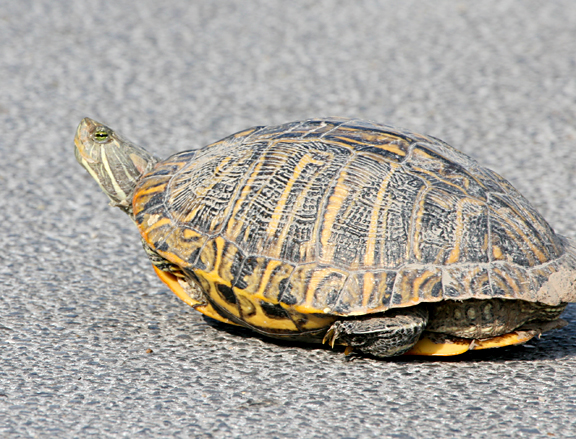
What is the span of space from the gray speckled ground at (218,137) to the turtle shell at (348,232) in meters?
0.40

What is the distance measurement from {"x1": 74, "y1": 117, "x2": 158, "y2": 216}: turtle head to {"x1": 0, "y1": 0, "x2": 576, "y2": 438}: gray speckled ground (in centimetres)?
57

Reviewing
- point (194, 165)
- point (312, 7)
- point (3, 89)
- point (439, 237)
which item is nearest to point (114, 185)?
point (194, 165)

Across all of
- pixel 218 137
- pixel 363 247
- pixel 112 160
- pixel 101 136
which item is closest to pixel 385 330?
pixel 363 247

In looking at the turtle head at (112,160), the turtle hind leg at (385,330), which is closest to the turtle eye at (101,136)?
the turtle head at (112,160)

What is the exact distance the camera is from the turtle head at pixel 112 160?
416 centimetres

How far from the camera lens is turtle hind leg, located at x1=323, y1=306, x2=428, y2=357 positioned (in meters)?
3.23

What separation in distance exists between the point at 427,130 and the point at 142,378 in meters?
3.97

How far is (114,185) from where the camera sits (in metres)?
4.16

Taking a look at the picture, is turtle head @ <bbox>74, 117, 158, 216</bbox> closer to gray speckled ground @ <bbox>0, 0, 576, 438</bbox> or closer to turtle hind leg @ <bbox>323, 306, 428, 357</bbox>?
gray speckled ground @ <bbox>0, 0, 576, 438</bbox>

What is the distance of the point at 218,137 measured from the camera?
6301 mm

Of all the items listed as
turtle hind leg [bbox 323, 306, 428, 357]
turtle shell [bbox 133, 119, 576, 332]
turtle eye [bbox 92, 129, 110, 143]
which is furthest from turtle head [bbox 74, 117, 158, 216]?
turtle hind leg [bbox 323, 306, 428, 357]

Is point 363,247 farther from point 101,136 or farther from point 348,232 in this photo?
point 101,136

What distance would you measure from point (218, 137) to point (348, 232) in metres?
3.20

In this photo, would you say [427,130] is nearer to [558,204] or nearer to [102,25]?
[558,204]
